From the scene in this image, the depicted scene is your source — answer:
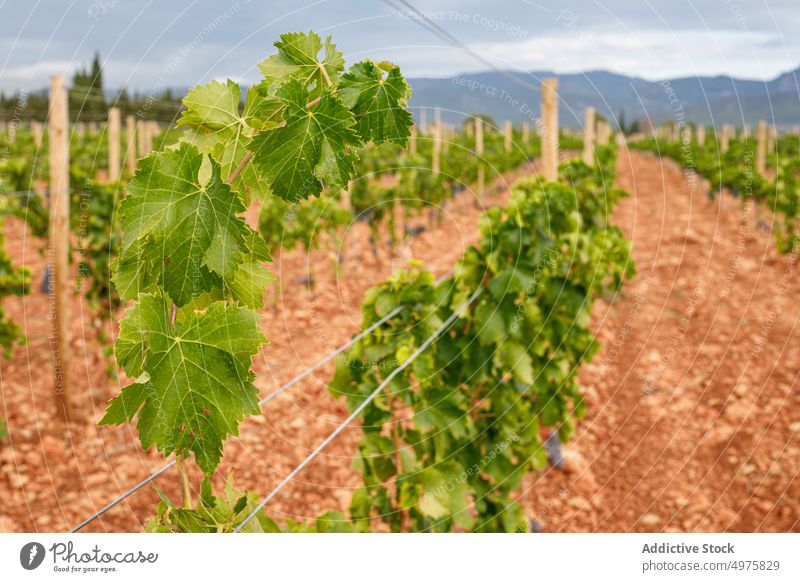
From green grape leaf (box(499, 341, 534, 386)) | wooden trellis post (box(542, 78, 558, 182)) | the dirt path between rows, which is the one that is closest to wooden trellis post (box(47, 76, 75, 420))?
green grape leaf (box(499, 341, 534, 386))

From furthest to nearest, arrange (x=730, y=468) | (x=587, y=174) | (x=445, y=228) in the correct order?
(x=445, y=228), (x=587, y=174), (x=730, y=468)

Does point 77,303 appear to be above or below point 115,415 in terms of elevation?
below

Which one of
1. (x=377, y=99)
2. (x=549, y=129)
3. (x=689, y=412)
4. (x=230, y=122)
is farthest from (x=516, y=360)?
(x=689, y=412)

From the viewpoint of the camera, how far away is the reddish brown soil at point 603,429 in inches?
201

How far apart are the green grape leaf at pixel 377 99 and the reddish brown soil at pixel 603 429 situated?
2.81m

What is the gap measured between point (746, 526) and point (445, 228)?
1194 centimetres

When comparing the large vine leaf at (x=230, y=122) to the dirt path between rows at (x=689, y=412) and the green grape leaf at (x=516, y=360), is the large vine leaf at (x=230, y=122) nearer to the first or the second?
the green grape leaf at (x=516, y=360)

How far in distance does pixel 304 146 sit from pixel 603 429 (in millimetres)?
5727

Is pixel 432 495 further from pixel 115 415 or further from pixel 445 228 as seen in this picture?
pixel 445 228
